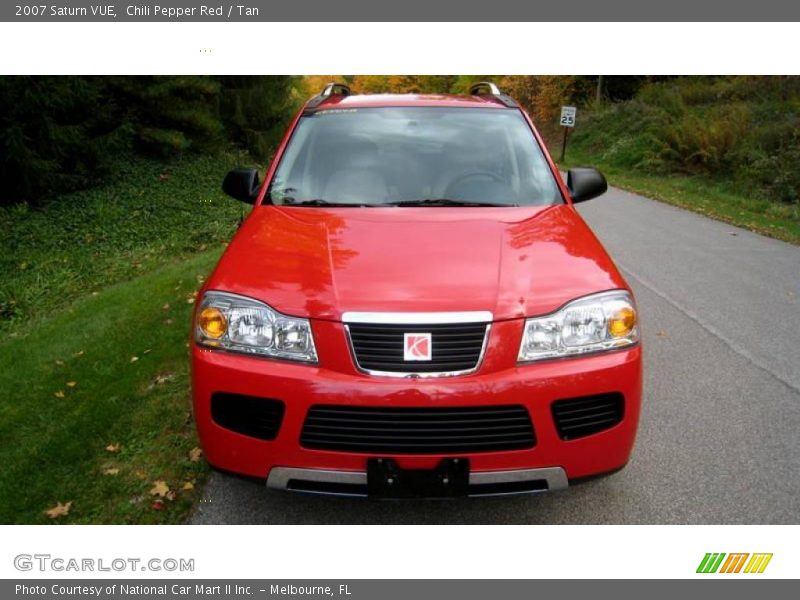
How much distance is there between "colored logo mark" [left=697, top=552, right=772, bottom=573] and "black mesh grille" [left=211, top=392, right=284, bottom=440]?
193 cm

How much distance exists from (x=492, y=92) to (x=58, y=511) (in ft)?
13.0

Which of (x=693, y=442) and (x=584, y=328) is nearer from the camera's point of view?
(x=584, y=328)

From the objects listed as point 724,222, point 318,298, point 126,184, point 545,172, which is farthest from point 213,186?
point 318,298

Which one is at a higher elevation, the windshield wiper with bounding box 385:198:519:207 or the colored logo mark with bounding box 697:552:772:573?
the windshield wiper with bounding box 385:198:519:207

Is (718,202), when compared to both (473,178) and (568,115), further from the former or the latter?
(473,178)

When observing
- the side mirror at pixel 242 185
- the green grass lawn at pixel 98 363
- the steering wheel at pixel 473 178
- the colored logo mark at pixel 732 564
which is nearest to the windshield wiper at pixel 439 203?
the steering wheel at pixel 473 178

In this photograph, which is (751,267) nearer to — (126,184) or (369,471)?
(369,471)

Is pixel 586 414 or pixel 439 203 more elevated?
pixel 439 203

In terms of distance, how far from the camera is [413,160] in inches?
146

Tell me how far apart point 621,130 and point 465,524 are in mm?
26911

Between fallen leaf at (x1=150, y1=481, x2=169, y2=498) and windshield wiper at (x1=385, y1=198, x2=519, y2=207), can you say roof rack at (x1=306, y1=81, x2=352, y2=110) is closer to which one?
windshield wiper at (x1=385, y1=198, x2=519, y2=207)

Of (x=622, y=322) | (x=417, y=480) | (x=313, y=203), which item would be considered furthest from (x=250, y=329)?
(x=622, y=322)

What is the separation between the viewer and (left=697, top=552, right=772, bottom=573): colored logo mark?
270cm

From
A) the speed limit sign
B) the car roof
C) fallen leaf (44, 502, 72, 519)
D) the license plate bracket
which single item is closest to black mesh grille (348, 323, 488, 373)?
the license plate bracket
